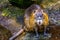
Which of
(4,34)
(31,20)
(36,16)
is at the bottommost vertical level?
(4,34)

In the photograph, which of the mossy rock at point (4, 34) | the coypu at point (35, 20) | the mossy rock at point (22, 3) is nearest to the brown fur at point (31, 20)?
the coypu at point (35, 20)

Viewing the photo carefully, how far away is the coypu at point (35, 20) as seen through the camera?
5.00 m

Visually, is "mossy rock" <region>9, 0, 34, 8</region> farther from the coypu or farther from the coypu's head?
the coypu's head

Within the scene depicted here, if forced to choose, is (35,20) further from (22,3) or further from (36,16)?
(22,3)

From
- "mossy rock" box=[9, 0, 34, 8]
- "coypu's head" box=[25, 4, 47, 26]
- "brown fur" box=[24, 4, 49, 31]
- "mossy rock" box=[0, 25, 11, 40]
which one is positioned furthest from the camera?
"mossy rock" box=[9, 0, 34, 8]

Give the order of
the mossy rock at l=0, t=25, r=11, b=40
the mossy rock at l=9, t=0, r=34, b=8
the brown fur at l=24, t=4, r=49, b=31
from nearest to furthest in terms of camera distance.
Result: the brown fur at l=24, t=4, r=49, b=31 < the mossy rock at l=0, t=25, r=11, b=40 < the mossy rock at l=9, t=0, r=34, b=8

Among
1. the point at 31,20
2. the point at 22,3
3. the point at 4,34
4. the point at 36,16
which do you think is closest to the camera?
the point at 36,16

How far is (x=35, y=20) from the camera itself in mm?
5059

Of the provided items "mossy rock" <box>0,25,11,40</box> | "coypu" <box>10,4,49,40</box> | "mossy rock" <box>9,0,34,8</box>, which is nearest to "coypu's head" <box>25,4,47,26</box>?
"coypu" <box>10,4,49,40</box>

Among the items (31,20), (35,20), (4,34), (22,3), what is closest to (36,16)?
(35,20)

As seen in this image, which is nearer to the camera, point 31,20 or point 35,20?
point 35,20

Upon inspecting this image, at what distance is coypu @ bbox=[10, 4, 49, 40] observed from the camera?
500 cm

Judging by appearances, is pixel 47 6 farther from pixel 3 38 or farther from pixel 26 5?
pixel 3 38

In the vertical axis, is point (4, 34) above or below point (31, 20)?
below
